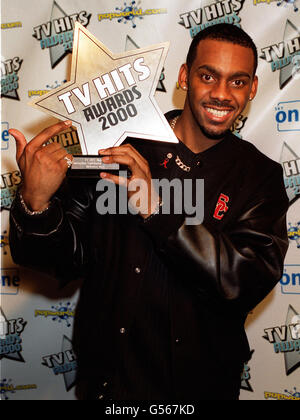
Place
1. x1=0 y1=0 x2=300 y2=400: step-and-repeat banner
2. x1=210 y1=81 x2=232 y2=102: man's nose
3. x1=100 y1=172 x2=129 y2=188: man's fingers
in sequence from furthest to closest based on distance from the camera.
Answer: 1. x1=0 y1=0 x2=300 y2=400: step-and-repeat banner
2. x1=210 y1=81 x2=232 y2=102: man's nose
3. x1=100 y1=172 x2=129 y2=188: man's fingers

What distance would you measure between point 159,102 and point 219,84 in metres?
0.55

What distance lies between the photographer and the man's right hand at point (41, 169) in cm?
92

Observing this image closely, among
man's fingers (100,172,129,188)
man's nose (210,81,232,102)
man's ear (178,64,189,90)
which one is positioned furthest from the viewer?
man's ear (178,64,189,90)

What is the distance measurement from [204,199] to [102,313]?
17.0 inches

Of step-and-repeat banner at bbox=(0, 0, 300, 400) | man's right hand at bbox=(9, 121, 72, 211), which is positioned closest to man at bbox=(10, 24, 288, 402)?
man's right hand at bbox=(9, 121, 72, 211)

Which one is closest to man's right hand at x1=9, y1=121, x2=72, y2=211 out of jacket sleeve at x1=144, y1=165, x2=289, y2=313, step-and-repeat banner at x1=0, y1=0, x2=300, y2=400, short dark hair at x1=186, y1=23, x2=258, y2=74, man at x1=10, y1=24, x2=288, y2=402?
man at x1=10, y1=24, x2=288, y2=402

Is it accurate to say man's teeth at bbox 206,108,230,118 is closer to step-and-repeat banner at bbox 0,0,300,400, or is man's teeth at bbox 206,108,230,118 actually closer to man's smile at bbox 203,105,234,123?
man's smile at bbox 203,105,234,123

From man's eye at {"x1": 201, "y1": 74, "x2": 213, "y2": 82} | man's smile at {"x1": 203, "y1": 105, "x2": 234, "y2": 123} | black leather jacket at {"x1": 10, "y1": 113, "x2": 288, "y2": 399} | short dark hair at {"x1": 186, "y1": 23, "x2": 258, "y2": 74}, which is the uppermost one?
short dark hair at {"x1": 186, "y1": 23, "x2": 258, "y2": 74}

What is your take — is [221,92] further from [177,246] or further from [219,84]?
[177,246]

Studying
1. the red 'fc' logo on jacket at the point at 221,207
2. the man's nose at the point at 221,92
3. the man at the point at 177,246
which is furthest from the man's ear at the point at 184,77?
the red 'fc' logo on jacket at the point at 221,207

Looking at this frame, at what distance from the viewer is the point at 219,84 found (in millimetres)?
1071

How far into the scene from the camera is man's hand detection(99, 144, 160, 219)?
918mm

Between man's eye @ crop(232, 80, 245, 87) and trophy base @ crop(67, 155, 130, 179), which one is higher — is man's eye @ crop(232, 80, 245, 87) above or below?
above

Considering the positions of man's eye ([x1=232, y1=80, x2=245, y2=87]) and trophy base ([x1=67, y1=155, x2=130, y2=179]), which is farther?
man's eye ([x1=232, y1=80, x2=245, y2=87])
